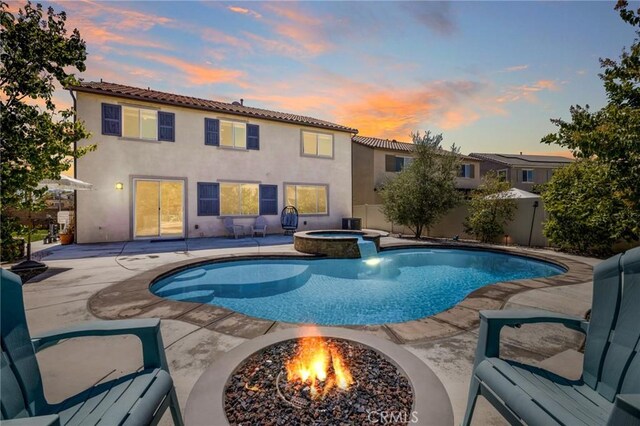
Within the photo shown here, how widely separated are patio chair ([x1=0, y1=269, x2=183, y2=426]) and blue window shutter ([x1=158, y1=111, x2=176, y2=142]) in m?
11.9

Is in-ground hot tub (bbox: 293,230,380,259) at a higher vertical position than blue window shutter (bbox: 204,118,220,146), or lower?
lower

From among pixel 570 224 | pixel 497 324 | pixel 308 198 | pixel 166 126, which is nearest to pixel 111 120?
pixel 166 126

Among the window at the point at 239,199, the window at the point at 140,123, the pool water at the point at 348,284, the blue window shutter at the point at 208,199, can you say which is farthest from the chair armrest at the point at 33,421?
the window at the point at 140,123

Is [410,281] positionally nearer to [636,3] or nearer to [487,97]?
[636,3]

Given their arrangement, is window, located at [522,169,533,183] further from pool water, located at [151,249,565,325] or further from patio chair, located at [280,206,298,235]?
Answer: patio chair, located at [280,206,298,235]

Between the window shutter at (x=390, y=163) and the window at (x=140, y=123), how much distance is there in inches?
571

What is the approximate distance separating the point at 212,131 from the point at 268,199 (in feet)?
13.4

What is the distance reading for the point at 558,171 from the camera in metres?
9.30

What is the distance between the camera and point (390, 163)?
66.5 feet

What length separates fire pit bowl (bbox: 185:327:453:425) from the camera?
5.87 ft

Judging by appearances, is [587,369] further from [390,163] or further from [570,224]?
[390,163]

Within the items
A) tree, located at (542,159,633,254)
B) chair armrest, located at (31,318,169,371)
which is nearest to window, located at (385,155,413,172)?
tree, located at (542,159,633,254)

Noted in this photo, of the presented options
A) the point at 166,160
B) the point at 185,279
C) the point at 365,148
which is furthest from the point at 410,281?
the point at 365,148

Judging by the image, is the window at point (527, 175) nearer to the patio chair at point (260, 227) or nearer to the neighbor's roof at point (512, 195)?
the neighbor's roof at point (512, 195)
